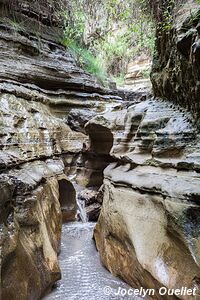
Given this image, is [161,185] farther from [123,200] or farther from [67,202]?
[67,202]

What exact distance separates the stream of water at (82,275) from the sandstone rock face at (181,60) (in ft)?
8.80

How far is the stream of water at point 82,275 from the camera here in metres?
3.37

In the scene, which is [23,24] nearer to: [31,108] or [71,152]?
[31,108]

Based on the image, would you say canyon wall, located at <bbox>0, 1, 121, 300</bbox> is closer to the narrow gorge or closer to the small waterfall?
the narrow gorge

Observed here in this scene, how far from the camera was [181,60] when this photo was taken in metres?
3.46

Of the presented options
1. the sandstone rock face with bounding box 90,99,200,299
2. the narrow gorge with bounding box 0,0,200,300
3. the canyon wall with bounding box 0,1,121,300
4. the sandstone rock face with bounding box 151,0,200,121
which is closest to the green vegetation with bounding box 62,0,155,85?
the canyon wall with bounding box 0,1,121,300

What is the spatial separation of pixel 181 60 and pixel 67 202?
4.57 metres

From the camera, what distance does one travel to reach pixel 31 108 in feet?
21.8

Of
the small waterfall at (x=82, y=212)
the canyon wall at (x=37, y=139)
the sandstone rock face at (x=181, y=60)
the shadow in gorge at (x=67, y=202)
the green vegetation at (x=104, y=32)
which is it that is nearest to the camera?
the canyon wall at (x=37, y=139)

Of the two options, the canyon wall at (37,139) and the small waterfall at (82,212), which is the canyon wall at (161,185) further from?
the small waterfall at (82,212)

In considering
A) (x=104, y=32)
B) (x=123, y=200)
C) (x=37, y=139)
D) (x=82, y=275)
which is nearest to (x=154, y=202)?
(x=123, y=200)

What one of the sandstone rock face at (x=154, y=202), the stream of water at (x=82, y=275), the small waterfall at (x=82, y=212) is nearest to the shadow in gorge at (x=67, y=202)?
the small waterfall at (x=82, y=212)

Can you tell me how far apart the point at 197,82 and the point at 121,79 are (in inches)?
490

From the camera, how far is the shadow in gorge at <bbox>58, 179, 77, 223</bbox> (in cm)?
645
